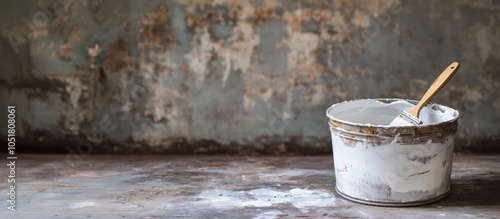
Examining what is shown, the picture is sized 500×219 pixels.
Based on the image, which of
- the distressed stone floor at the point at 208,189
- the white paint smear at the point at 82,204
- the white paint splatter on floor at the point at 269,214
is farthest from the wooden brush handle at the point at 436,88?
the white paint smear at the point at 82,204

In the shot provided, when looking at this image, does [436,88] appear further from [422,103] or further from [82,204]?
[82,204]

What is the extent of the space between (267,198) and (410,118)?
2.49ft

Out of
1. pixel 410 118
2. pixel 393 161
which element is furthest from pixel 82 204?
pixel 410 118

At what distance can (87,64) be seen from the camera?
4000mm

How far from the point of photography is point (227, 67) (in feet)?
13.0

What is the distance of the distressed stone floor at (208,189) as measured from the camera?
2992mm

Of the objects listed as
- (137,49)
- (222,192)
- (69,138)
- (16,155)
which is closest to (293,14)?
(137,49)

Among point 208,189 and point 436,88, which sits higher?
point 436,88

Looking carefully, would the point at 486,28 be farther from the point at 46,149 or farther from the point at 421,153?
the point at 46,149

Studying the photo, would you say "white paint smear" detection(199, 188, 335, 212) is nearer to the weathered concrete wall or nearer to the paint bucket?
the paint bucket

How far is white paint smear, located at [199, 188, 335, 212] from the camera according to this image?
10.2 ft

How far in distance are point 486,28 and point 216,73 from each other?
1565 millimetres

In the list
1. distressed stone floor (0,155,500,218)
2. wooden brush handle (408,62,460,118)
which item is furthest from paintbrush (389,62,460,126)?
distressed stone floor (0,155,500,218)

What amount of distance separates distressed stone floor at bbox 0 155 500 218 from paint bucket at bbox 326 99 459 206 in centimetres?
6
